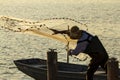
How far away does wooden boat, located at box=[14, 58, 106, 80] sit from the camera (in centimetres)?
2204

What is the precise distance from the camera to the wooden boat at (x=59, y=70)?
2204 centimetres

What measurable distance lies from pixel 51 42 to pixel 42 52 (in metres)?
7.34

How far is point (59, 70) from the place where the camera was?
2431 centimetres

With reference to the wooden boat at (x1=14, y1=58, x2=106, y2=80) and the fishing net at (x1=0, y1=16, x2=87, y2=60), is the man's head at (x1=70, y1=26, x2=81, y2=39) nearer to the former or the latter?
the wooden boat at (x1=14, y1=58, x2=106, y2=80)

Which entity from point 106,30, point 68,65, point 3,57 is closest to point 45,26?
point 68,65

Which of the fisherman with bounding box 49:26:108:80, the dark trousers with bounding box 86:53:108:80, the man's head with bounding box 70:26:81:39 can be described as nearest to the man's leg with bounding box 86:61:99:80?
the dark trousers with bounding box 86:53:108:80

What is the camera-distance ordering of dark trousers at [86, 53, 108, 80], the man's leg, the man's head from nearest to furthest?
the man's head → dark trousers at [86, 53, 108, 80] → the man's leg

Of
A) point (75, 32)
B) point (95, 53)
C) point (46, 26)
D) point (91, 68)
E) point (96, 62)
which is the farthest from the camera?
point (46, 26)

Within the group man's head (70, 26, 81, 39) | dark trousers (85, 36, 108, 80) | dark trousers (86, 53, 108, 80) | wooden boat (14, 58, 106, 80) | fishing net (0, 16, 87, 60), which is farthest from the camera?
fishing net (0, 16, 87, 60)

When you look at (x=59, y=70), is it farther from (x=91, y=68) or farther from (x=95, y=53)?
(x=95, y=53)

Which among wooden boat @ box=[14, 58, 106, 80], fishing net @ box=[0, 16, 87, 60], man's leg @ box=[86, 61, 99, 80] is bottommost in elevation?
wooden boat @ box=[14, 58, 106, 80]

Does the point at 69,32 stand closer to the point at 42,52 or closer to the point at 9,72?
the point at 9,72

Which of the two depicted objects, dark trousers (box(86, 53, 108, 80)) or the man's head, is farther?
dark trousers (box(86, 53, 108, 80))

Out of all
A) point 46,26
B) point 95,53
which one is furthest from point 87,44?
point 46,26
